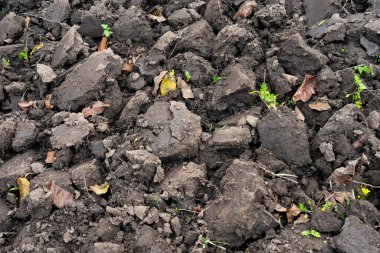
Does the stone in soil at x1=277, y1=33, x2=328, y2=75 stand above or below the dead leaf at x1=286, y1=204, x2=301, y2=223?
above

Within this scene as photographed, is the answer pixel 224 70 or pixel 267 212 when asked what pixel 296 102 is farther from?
pixel 267 212

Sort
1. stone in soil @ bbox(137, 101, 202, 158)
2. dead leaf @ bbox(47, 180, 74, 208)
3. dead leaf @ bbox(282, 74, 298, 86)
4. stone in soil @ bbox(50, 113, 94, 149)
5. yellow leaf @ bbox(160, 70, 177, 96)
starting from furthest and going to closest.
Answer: yellow leaf @ bbox(160, 70, 177, 96) → dead leaf @ bbox(282, 74, 298, 86) → stone in soil @ bbox(50, 113, 94, 149) → stone in soil @ bbox(137, 101, 202, 158) → dead leaf @ bbox(47, 180, 74, 208)

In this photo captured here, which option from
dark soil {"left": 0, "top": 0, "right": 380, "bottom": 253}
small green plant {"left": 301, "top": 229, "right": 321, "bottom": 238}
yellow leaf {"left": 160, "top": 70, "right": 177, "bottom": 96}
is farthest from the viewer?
yellow leaf {"left": 160, "top": 70, "right": 177, "bottom": 96}

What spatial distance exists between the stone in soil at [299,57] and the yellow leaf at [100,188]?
63.9 inches

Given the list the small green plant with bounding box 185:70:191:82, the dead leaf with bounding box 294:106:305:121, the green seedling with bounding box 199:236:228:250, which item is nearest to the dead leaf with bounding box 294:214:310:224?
the green seedling with bounding box 199:236:228:250

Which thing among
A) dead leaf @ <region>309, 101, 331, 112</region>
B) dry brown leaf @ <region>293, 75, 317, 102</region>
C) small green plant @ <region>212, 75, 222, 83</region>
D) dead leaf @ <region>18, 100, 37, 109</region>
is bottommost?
dead leaf @ <region>309, 101, 331, 112</region>

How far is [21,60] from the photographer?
3.89 meters

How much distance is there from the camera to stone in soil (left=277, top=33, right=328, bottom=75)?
3299mm

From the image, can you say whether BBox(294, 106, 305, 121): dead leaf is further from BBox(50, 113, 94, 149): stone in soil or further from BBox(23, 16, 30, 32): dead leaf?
BBox(23, 16, 30, 32): dead leaf

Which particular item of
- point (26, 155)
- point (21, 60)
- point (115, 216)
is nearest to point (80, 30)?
point (21, 60)

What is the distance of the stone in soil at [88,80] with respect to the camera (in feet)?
11.2

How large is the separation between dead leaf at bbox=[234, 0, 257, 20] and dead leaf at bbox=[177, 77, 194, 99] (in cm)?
87

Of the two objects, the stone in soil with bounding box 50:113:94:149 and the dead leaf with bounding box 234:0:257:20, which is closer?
the stone in soil with bounding box 50:113:94:149

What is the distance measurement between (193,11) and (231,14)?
0.34 metres
